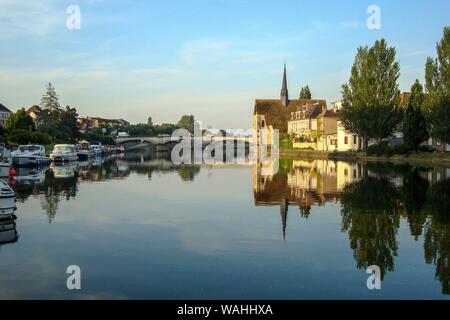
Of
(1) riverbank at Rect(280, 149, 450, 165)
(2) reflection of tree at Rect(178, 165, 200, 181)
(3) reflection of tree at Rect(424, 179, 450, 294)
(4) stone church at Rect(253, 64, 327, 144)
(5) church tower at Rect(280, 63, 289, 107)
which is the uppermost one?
(5) church tower at Rect(280, 63, 289, 107)

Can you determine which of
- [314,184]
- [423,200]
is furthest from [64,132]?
[423,200]

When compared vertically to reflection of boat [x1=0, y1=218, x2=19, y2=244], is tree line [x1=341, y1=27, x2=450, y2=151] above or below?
above

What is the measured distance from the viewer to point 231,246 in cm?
1453

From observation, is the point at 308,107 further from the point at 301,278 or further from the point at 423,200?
the point at 301,278

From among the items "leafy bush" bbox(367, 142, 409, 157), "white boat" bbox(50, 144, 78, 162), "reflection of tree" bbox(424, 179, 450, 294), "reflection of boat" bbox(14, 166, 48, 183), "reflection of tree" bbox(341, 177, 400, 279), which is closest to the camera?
"reflection of tree" bbox(424, 179, 450, 294)

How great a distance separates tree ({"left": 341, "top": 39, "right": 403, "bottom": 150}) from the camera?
62500mm

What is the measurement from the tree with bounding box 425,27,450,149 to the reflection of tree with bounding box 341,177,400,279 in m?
26.5

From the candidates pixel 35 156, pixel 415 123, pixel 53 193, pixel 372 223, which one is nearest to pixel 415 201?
pixel 372 223

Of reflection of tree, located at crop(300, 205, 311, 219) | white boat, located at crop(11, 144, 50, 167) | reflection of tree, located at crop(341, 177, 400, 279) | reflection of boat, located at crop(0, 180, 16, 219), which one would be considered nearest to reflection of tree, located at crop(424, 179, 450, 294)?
reflection of tree, located at crop(341, 177, 400, 279)

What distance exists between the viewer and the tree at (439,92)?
173 ft

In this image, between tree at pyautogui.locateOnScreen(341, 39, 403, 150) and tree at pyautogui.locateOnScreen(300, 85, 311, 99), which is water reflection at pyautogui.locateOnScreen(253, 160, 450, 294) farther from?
tree at pyautogui.locateOnScreen(300, 85, 311, 99)

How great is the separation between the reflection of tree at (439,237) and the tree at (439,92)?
29860 millimetres

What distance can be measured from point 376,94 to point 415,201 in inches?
1646

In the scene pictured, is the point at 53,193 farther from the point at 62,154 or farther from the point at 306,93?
the point at 306,93
